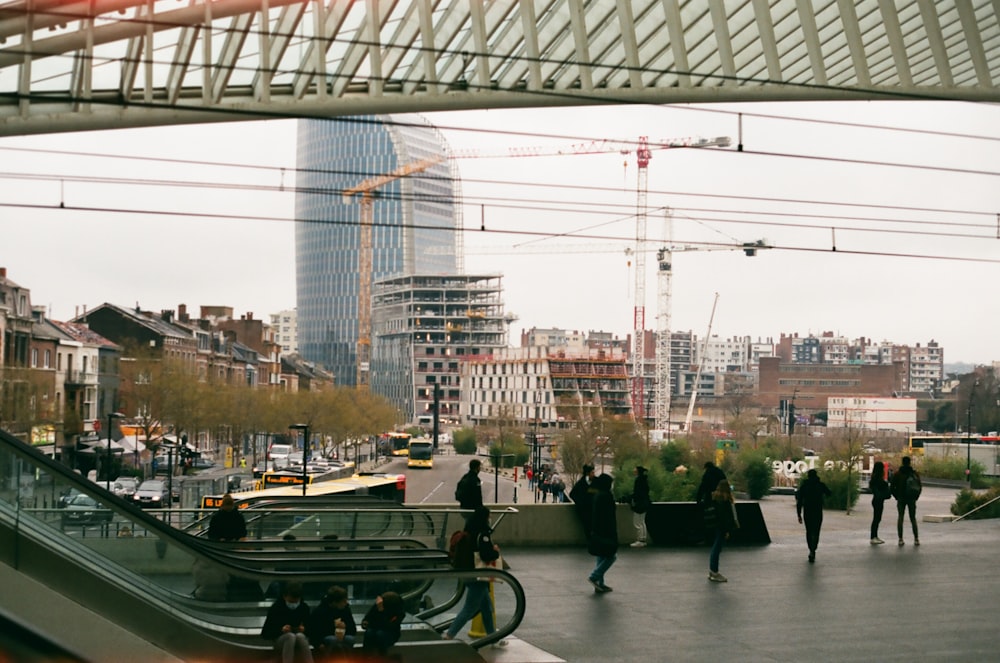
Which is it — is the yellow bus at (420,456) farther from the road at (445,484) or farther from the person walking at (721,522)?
the person walking at (721,522)

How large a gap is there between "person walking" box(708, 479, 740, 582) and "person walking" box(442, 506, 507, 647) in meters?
4.00

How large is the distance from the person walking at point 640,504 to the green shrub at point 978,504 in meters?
11.0

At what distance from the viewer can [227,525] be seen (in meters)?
13.4

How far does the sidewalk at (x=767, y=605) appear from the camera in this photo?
11.6 meters

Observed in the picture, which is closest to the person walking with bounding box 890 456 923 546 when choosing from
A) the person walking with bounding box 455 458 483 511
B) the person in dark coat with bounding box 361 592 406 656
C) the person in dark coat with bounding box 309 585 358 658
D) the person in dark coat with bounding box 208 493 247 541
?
the person walking with bounding box 455 458 483 511

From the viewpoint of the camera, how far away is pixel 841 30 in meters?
22.9

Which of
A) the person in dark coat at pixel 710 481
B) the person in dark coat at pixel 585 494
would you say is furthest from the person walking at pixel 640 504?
Result: the person in dark coat at pixel 710 481

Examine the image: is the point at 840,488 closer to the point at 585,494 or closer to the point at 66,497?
the point at 585,494

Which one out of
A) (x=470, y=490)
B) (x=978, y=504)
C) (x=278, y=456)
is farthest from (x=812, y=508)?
(x=278, y=456)

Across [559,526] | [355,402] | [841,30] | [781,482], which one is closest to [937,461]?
[781,482]

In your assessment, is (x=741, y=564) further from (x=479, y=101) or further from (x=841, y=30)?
(x=841, y=30)

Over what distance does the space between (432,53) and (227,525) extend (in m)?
10.2

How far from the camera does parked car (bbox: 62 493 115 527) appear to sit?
10.7 m

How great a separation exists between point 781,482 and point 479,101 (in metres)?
59.6
